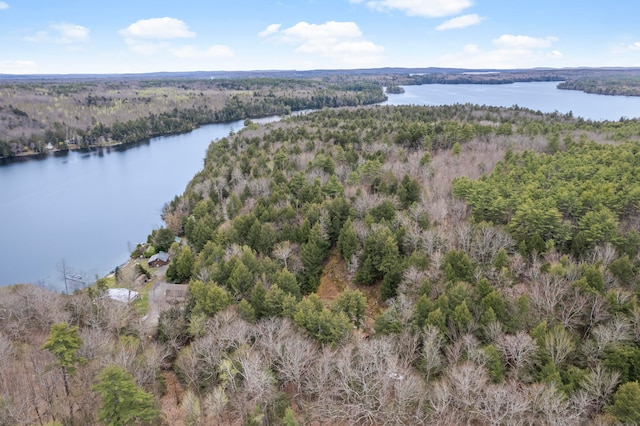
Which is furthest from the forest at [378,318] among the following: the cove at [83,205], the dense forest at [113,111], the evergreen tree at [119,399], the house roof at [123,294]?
the dense forest at [113,111]

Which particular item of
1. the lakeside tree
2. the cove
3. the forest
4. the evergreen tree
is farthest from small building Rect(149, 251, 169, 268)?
the evergreen tree

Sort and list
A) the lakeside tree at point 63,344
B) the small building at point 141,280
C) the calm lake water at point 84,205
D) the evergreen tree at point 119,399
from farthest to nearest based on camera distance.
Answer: the calm lake water at point 84,205, the small building at point 141,280, the lakeside tree at point 63,344, the evergreen tree at point 119,399

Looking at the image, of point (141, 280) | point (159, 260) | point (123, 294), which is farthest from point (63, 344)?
point (159, 260)

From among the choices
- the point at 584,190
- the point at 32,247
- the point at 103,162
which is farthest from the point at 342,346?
the point at 103,162

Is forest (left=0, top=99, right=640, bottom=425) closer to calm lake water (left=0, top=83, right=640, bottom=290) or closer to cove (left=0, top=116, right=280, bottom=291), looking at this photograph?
calm lake water (left=0, top=83, right=640, bottom=290)

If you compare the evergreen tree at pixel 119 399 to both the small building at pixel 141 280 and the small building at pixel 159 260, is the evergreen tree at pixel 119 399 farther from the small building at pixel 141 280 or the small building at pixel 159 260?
the small building at pixel 159 260

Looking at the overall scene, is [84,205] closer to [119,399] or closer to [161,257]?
[161,257]
